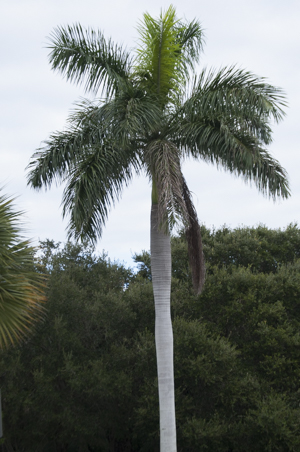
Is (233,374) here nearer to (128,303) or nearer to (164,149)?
(128,303)

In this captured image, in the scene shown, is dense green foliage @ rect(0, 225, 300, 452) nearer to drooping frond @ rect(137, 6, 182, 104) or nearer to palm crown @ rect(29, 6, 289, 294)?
palm crown @ rect(29, 6, 289, 294)

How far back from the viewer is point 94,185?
38.4ft

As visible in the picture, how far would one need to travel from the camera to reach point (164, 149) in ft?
36.3

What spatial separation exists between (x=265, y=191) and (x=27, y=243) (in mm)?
5368

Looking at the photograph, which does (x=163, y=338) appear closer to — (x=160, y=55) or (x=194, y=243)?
(x=194, y=243)

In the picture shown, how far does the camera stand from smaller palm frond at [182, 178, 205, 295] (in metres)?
12.8

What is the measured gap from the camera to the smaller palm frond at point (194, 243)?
1280cm

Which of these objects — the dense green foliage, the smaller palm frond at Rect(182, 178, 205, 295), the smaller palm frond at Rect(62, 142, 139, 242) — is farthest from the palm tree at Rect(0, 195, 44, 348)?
the dense green foliage

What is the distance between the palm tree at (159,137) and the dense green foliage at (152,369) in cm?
360

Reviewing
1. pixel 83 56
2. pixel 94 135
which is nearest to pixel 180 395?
pixel 94 135

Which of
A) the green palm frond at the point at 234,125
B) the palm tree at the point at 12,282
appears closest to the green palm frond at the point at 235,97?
the green palm frond at the point at 234,125

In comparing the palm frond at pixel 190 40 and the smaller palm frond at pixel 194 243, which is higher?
the palm frond at pixel 190 40

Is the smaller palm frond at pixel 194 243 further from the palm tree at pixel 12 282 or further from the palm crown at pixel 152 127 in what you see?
the palm tree at pixel 12 282


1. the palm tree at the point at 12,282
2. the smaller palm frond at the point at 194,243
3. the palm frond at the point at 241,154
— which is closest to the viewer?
the palm tree at the point at 12,282
